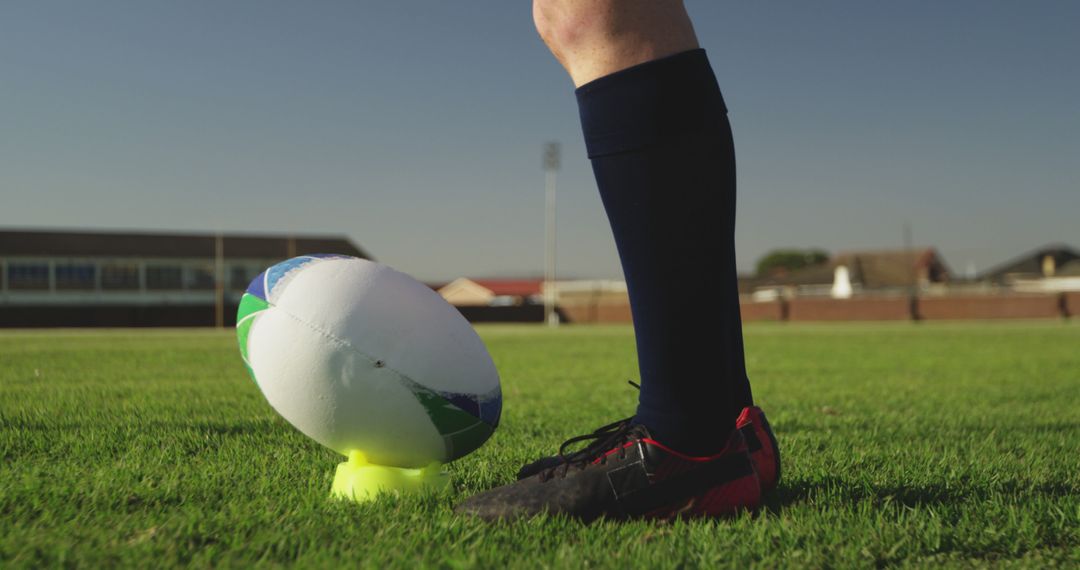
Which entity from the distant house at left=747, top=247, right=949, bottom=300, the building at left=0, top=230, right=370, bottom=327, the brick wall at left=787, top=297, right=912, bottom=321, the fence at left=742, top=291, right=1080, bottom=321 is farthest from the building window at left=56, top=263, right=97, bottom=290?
the distant house at left=747, top=247, right=949, bottom=300

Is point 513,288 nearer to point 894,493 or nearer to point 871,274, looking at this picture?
point 871,274

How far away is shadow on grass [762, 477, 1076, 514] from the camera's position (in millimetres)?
2000

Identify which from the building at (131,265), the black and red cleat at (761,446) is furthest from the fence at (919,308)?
the black and red cleat at (761,446)

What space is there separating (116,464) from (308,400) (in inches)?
29.6

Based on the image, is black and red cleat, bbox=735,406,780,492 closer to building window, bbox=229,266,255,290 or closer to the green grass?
the green grass

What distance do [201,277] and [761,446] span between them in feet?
198

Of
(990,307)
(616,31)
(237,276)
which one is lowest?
(990,307)

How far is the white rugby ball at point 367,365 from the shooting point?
2029mm

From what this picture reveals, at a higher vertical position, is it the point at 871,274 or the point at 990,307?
the point at 871,274

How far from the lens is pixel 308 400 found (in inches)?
80.7

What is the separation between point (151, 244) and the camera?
5728 centimetres

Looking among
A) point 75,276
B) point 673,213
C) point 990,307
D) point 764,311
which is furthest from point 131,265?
point 673,213

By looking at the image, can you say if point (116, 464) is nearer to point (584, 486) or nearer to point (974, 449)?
point (584, 486)

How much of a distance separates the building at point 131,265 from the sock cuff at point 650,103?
47.4 m
